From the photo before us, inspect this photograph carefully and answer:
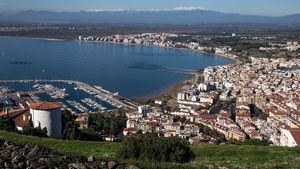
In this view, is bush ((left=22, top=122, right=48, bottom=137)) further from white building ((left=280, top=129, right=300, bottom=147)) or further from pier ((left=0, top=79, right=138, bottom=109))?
pier ((left=0, top=79, right=138, bottom=109))

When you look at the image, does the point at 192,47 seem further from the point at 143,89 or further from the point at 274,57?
the point at 143,89

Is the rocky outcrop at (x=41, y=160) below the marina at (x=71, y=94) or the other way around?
the other way around

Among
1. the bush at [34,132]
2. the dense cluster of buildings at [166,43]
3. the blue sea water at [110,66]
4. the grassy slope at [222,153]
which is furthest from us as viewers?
the dense cluster of buildings at [166,43]

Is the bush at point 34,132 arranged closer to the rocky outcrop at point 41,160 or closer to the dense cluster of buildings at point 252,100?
the rocky outcrop at point 41,160

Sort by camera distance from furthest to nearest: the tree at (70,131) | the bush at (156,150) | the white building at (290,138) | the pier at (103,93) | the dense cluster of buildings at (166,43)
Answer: the dense cluster of buildings at (166,43) < the pier at (103,93) < the white building at (290,138) < the tree at (70,131) < the bush at (156,150)

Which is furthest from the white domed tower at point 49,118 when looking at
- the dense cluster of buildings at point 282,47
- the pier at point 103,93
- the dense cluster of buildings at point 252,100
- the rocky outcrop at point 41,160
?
the dense cluster of buildings at point 282,47

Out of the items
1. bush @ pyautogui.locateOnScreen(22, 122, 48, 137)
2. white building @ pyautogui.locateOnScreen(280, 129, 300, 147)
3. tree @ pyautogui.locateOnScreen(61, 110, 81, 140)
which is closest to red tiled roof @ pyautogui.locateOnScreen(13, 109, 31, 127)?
tree @ pyautogui.locateOnScreen(61, 110, 81, 140)

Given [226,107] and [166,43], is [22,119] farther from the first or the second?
[166,43]
